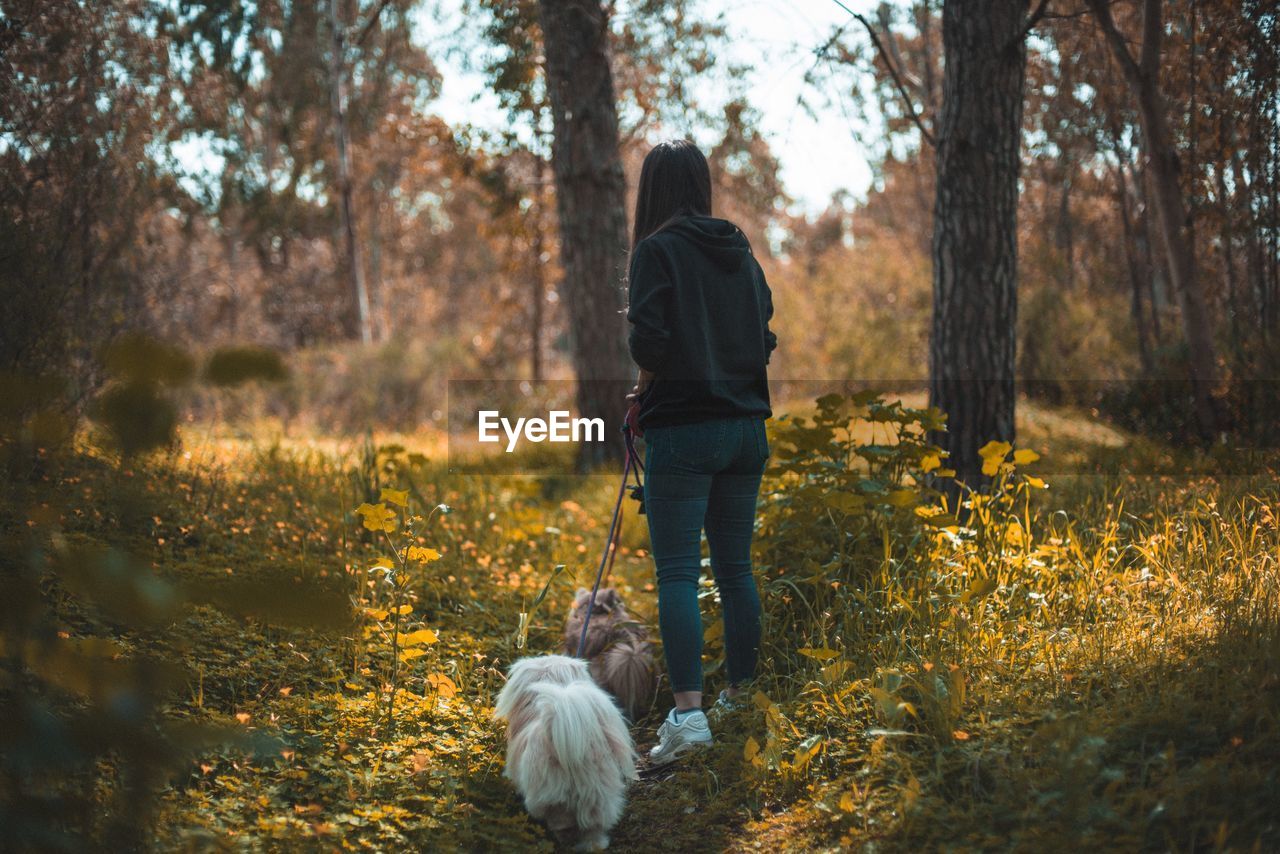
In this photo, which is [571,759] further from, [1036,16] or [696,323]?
[1036,16]

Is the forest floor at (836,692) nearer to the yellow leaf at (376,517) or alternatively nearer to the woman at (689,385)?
the yellow leaf at (376,517)

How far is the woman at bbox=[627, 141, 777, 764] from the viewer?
10.5ft

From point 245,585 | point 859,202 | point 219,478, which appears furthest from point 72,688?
point 859,202

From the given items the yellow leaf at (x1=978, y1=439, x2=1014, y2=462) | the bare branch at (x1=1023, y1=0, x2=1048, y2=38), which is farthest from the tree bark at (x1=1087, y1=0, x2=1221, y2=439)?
the yellow leaf at (x1=978, y1=439, x2=1014, y2=462)

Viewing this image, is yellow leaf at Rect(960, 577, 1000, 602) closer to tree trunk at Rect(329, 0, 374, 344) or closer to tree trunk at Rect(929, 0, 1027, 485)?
tree trunk at Rect(929, 0, 1027, 485)

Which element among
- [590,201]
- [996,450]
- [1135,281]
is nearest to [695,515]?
[996,450]

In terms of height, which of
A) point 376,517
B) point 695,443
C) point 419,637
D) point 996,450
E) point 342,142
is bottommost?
point 419,637

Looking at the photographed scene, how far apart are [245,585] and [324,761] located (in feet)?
5.82

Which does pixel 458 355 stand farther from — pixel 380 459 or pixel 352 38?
pixel 380 459

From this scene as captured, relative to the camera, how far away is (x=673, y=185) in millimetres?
3330

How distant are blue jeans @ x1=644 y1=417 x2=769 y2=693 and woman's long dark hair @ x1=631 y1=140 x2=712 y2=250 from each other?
740 millimetres

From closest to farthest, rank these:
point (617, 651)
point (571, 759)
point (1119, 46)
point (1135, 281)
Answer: point (571, 759) < point (617, 651) < point (1119, 46) < point (1135, 281)

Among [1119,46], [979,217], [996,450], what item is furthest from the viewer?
[1119,46]

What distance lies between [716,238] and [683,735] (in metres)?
1.73
